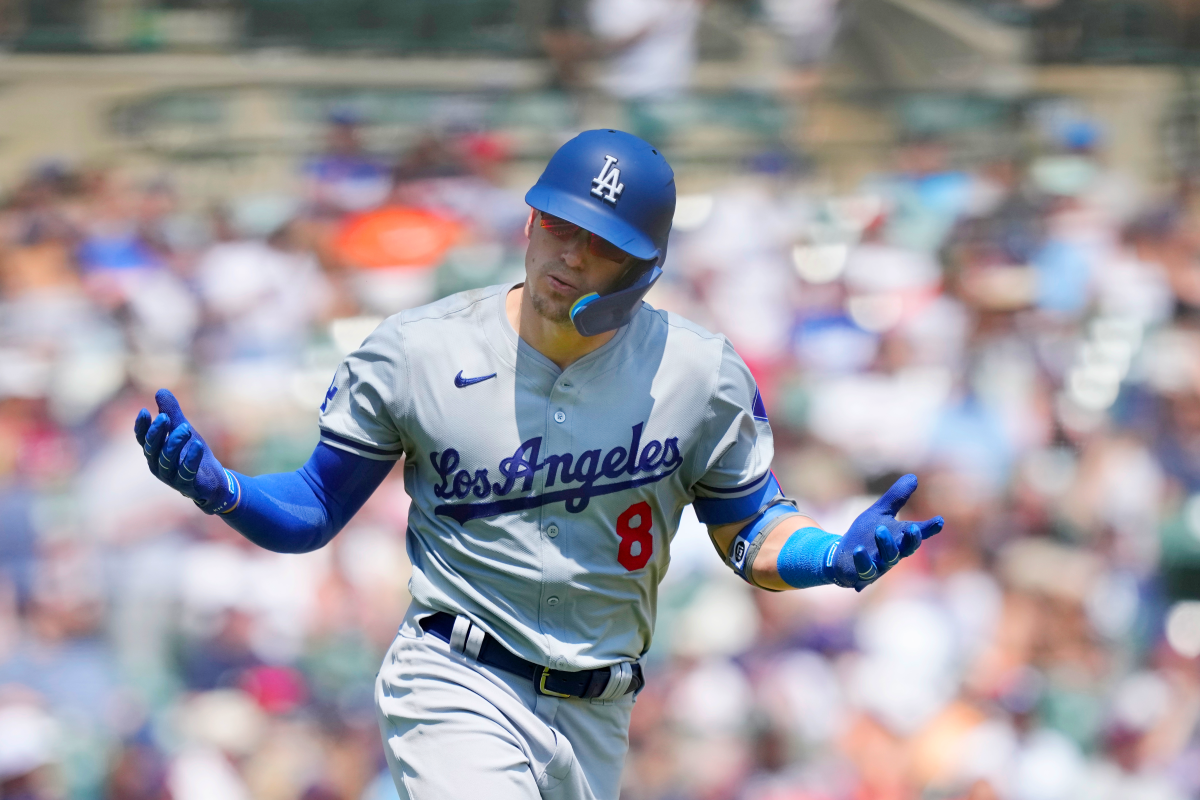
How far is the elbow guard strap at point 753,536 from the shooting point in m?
2.63

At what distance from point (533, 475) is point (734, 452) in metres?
0.43

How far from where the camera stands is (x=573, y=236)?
2.44m

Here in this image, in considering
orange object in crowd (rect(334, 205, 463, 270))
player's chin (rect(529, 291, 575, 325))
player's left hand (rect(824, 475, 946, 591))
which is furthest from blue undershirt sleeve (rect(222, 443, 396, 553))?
orange object in crowd (rect(334, 205, 463, 270))

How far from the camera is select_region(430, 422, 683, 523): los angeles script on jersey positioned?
97.8 inches

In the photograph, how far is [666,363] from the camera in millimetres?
2586

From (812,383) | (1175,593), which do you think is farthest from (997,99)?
(1175,593)

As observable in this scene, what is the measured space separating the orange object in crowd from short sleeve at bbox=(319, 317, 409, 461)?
152 inches

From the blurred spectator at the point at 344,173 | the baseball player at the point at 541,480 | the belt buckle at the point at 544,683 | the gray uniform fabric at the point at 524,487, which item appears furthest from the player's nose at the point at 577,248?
the blurred spectator at the point at 344,173

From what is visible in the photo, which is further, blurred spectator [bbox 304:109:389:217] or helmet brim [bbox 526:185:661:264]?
blurred spectator [bbox 304:109:389:217]

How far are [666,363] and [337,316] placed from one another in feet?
12.4

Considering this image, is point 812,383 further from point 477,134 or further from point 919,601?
point 477,134

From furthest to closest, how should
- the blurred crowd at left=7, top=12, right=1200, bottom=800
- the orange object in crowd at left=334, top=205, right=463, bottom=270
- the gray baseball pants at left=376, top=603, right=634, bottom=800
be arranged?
the orange object in crowd at left=334, top=205, right=463, bottom=270 → the blurred crowd at left=7, top=12, right=1200, bottom=800 → the gray baseball pants at left=376, top=603, right=634, bottom=800

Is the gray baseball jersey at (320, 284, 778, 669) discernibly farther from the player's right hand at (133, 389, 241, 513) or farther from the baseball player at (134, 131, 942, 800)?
the player's right hand at (133, 389, 241, 513)

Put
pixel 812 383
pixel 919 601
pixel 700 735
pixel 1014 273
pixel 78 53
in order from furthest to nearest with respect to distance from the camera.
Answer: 1. pixel 78 53
2. pixel 1014 273
3. pixel 812 383
4. pixel 919 601
5. pixel 700 735
